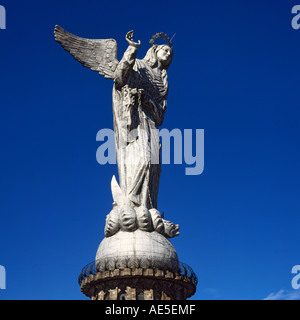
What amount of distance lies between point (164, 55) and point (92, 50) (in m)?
6.02

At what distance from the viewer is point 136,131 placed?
3747cm

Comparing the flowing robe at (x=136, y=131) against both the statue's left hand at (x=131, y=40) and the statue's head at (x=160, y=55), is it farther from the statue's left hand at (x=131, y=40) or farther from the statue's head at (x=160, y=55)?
the statue's head at (x=160, y=55)

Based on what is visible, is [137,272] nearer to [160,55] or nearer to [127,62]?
[127,62]

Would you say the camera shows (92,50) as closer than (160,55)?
Yes

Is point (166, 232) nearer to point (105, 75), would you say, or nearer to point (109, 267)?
point (109, 267)

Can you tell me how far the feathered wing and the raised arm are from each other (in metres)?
0.82

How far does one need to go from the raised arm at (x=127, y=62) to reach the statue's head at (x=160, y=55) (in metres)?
4.97

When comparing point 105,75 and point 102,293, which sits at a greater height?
point 105,75

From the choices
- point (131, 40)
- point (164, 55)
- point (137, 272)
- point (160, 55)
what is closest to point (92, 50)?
point (131, 40)

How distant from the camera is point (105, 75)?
37938 mm

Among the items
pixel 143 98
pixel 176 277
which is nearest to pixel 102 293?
pixel 176 277

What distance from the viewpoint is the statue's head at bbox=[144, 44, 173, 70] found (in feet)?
137
